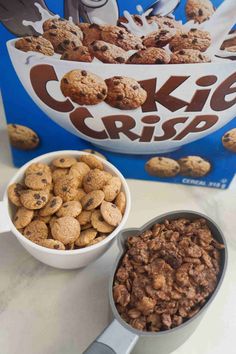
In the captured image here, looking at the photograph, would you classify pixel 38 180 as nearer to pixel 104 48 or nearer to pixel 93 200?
pixel 93 200

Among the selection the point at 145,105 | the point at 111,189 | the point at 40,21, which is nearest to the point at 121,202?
the point at 111,189

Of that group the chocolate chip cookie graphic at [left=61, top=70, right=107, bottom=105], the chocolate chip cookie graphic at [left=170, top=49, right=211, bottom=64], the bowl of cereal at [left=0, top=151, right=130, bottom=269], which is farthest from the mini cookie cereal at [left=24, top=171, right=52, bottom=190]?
the chocolate chip cookie graphic at [left=170, top=49, right=211, bottom=64]

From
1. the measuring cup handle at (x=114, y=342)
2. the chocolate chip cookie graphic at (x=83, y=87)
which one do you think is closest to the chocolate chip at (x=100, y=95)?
the chocolate chip cookie graphic at (x=83, y=87)

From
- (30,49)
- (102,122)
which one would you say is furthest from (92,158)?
(30,49)

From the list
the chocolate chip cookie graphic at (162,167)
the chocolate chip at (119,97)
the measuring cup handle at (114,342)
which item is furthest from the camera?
the chocolate chip cookie graphic at (162,167)

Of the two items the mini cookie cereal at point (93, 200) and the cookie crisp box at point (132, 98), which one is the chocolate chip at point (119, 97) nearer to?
the cookie crisp box at point (132, 98)

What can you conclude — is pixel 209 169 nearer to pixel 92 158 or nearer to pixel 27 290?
pixel 92 158
